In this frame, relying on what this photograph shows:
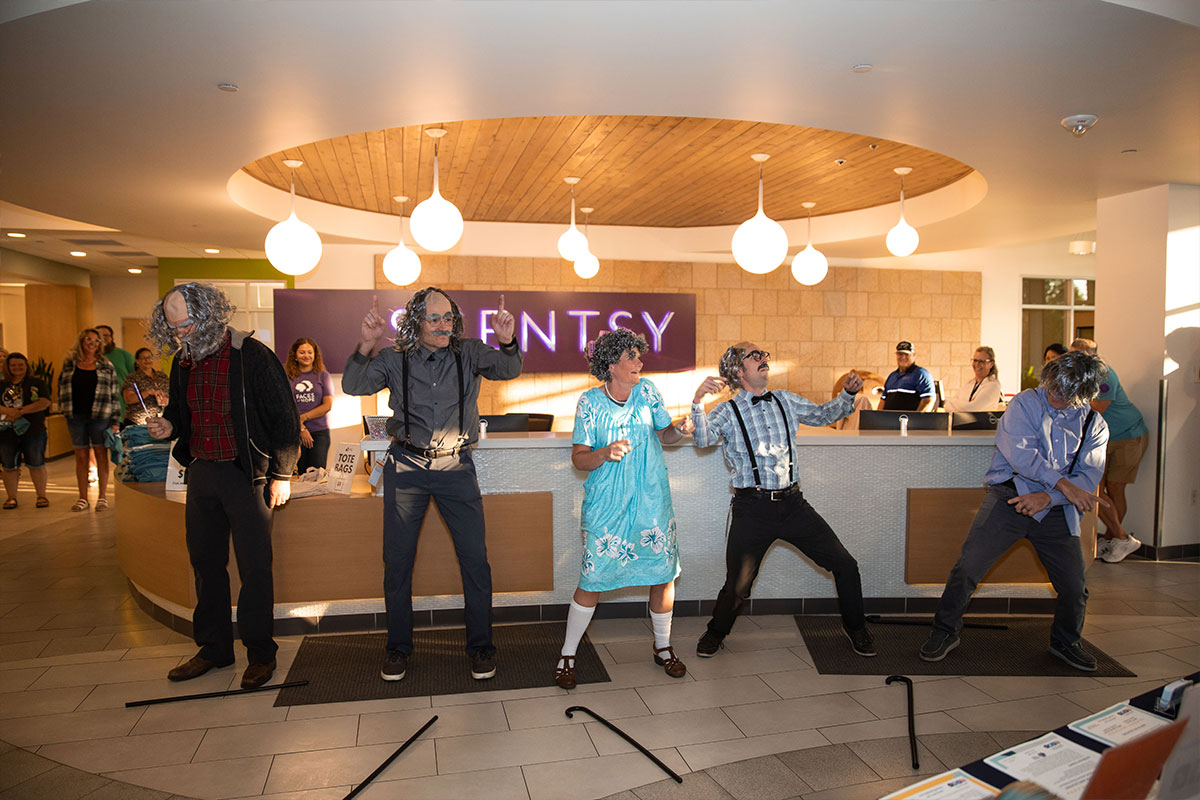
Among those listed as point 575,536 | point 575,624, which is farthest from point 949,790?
point 575,536

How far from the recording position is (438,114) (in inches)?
175

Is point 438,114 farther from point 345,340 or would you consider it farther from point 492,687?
point 345,340

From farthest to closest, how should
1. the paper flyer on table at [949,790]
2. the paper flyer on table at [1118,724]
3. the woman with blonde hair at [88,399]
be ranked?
the woman with blonde hair at [88,399], the paper flyer on table at [1118,724], the paper flyer on table at [949,790]

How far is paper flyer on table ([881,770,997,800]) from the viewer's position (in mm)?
1601

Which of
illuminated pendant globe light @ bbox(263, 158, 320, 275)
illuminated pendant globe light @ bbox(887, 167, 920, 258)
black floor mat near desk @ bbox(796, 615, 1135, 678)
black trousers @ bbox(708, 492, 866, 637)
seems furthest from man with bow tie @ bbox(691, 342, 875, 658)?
illuminated pendant globe light @ bbox(263, 158, 320, 275)

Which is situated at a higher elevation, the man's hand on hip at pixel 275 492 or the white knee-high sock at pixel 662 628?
the man's hand on hip at pixel 275 492

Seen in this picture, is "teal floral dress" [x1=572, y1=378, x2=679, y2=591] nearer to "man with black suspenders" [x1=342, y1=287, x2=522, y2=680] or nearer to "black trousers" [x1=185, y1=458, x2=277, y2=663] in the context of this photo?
"man with black suspenders" [x1=342, y1=287, x2=522, y2=680]

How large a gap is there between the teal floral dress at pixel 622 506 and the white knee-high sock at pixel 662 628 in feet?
0.99

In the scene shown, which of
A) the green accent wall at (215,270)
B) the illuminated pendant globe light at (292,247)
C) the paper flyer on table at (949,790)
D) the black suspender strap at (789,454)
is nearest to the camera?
the paper flyer on table at (949,790)

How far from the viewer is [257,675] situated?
12.3 ft

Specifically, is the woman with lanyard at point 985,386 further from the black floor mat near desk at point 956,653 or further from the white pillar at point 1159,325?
the black floor mat near desk at point 956,653

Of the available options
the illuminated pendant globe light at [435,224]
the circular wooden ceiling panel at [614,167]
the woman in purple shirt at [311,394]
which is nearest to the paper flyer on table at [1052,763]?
the illuminated pendant globe light at [435,224]

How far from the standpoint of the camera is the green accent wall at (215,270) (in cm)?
1158

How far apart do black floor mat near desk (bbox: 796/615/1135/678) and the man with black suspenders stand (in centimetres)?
177
